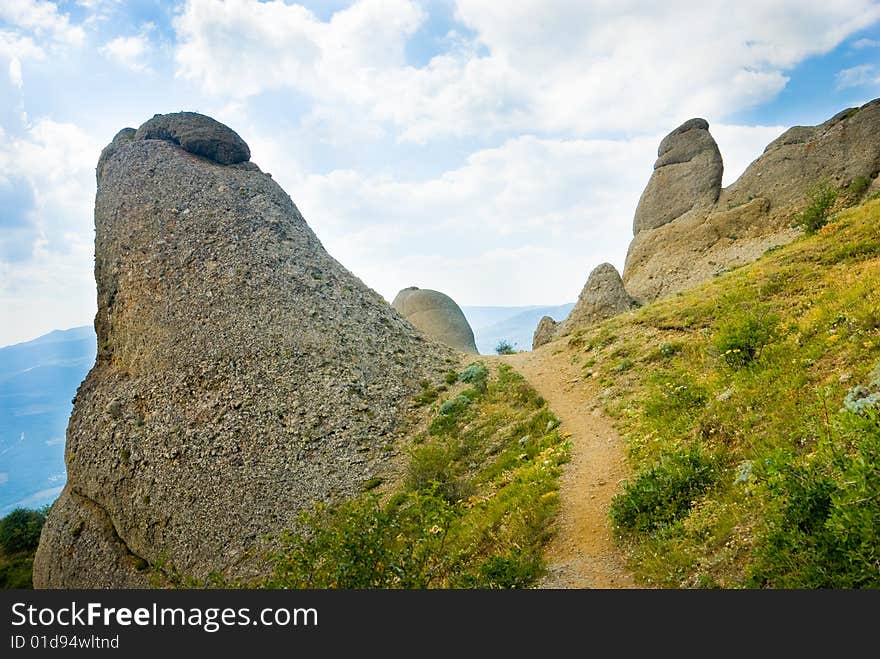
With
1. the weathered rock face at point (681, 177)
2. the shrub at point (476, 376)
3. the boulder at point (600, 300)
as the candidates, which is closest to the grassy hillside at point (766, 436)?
the shrub at point (476, 376)

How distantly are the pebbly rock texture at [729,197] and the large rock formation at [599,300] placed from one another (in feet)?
14.9

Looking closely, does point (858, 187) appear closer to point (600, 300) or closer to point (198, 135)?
point (600, 300)

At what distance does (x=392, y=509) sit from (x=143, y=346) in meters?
16.2

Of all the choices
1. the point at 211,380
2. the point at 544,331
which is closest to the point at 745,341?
the point at 211,380

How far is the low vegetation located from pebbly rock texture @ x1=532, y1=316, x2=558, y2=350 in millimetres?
34758

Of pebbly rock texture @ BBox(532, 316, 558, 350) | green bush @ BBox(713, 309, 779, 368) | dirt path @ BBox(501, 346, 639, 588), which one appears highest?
pebbly rock texture @ BBox(532, 316, 558, 350)

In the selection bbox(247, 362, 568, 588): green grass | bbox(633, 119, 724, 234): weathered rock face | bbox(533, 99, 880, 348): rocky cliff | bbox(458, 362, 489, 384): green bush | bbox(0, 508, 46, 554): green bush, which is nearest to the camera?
bbox(247, 362, 568, 588): green grass

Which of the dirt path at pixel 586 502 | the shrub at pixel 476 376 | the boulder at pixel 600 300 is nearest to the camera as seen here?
the dirt path at pixel 586 502

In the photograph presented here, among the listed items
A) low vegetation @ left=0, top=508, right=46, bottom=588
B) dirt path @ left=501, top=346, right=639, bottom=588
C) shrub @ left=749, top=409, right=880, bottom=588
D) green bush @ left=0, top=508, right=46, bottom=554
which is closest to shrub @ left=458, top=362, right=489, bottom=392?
dirt path @ left=501, top=346, right=639, bottom=588

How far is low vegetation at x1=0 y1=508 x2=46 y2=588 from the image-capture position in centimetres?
3206

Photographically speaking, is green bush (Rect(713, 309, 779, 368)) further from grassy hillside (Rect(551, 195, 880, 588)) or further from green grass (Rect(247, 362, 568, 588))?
green grass (Rect(247, 362, 568, 588))

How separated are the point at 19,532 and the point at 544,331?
139ft

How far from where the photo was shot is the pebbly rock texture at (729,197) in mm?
30531

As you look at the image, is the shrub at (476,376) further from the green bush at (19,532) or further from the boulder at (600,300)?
the green bush at (19,532)
